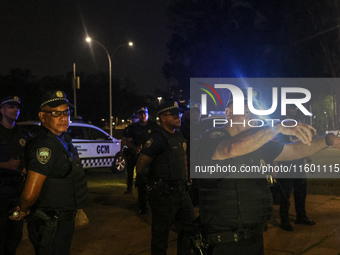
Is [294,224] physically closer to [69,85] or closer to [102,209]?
[102,209]

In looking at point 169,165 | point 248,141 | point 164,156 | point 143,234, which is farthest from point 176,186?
point 143,234

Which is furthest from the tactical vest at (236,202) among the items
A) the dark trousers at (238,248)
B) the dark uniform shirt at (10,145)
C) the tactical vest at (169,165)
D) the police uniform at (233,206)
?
the dark uniform shirt at (10,145)

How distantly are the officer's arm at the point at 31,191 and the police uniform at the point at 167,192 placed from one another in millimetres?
1624

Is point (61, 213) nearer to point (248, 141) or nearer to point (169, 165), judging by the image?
point (248, 141)

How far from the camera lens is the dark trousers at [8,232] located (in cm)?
432

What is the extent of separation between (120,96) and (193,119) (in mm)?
62050

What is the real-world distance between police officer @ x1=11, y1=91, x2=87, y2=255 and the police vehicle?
11954 mm

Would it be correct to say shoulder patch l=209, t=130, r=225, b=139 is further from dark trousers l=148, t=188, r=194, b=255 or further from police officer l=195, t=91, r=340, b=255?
dark trousers l=148, t=188, r=194, b=255

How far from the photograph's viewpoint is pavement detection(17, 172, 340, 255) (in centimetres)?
577

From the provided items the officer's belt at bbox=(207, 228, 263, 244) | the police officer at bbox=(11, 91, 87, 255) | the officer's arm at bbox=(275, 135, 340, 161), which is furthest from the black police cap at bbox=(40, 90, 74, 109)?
the officer's arm at bbox=(275, 135, 340, 161)

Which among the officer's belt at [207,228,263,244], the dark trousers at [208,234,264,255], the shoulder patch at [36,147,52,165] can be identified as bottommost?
the dark trousers at [208,234,264,255]

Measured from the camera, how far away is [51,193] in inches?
128

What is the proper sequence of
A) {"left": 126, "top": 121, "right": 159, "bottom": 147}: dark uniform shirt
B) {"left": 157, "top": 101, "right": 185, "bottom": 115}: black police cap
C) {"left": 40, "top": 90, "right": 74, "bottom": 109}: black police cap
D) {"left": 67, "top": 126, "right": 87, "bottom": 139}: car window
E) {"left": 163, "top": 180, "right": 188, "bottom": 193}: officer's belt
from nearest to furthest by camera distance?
{"left": 40, "top": 90, "right": 74, "bottom": 109}: black police cap → {"left": 163, "top": 180, "right": 188, "bottom": 193}: officer's belt → {"left": 157, "top": 101, "right": 185, "bottom": 115}: black police cap → {"left": 126, "top": 121, "right": 159, "bottom": 147}: dark uniform shirt → {"left": 67, "top": 126, "right": 87, "bottom": 139}: car window

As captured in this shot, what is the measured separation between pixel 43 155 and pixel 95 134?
13.2 metres
